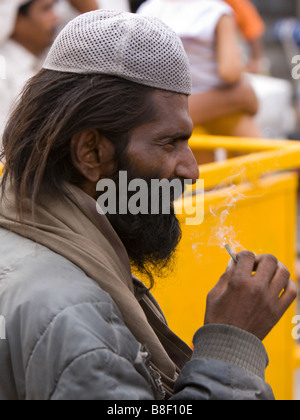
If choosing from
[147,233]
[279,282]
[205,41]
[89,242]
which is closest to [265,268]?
[279,282]

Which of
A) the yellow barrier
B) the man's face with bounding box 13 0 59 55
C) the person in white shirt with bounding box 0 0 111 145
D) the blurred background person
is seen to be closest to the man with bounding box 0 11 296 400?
the yellow barrier

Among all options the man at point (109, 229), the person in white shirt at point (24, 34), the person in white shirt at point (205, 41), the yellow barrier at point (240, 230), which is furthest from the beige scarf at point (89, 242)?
the person in white shirt at point (205, 41)

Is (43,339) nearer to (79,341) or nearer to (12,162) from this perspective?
(79,341)

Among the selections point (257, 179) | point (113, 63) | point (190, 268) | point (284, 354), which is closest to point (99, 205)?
point (113, 63)

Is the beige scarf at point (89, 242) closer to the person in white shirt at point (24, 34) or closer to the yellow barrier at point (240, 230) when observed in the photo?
the yellow barrier at point (240, 230)

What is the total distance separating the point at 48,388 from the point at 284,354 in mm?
2358

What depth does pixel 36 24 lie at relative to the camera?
399cm

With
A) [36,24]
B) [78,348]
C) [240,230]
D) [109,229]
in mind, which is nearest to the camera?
[78,348]

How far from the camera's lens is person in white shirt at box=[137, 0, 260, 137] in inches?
162

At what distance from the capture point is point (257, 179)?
3.25 m

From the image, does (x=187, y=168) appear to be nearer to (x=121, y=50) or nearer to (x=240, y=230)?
(x=121, y=50)

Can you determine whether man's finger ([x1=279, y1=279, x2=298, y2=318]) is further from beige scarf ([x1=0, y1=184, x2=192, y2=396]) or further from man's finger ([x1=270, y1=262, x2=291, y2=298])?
beige scarf ([x1=0, y1=184, x2=192, y2=396])

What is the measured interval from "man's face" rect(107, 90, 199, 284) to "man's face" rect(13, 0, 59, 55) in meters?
2.31

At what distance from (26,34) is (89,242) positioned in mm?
2587
